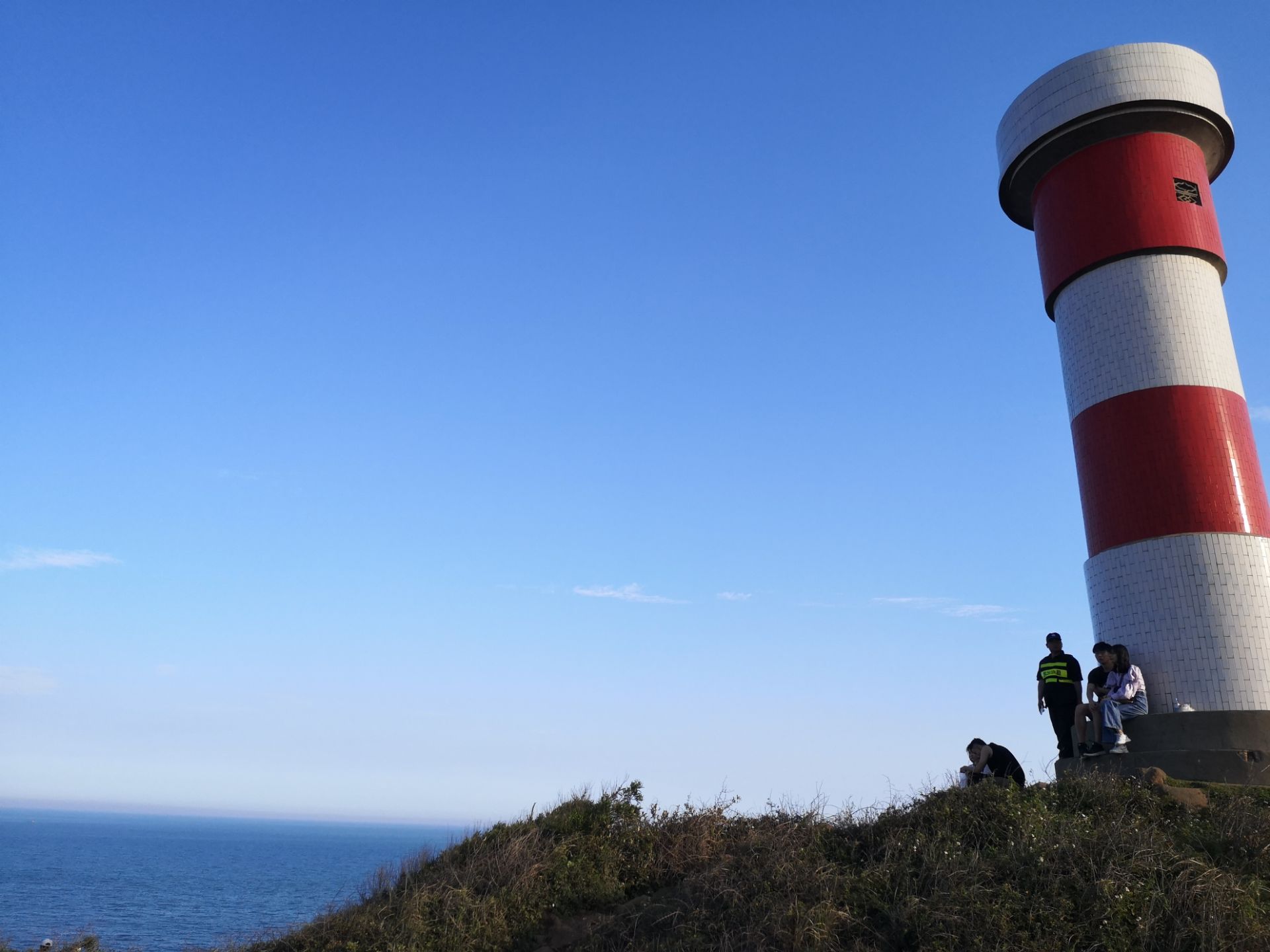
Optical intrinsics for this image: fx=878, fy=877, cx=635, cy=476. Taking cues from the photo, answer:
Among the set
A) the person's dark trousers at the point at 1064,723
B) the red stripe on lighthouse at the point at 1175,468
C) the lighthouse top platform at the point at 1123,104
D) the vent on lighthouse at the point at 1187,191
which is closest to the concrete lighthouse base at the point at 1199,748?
the person's dark trousers at the point at 1064,723

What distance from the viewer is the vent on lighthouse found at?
1259cm

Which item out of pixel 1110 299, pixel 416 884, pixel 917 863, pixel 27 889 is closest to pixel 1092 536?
pixel 1110 299

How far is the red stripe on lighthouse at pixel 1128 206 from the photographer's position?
40.6ft

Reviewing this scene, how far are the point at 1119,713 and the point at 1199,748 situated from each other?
2.90 ft

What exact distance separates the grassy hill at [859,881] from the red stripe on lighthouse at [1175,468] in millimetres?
3606

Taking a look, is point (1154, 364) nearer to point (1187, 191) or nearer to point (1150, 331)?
point (1150, 331)

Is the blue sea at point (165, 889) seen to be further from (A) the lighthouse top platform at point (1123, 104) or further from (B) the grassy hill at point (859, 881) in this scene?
(A) the lighthouse top platform at point (1123, 104)

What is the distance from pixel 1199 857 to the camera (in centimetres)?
758

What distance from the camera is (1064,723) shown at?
1165 centimetres

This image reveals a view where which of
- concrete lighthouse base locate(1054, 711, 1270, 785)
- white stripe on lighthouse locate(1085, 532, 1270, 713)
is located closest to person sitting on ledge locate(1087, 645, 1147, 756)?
concrete lighthouse base locate(1054, 711, 1270, 785)

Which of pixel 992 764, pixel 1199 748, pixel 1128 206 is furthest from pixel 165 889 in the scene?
pixel 1128 206

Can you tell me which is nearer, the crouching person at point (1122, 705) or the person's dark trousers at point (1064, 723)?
the crouching person at point (1122, 705)

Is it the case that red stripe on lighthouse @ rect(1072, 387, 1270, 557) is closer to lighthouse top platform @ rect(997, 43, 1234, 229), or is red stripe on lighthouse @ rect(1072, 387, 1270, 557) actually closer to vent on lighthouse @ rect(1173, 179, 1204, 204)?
vent on lighthouse @ rect(1173, 179, 1204, 204)

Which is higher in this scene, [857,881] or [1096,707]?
[1096,707]
